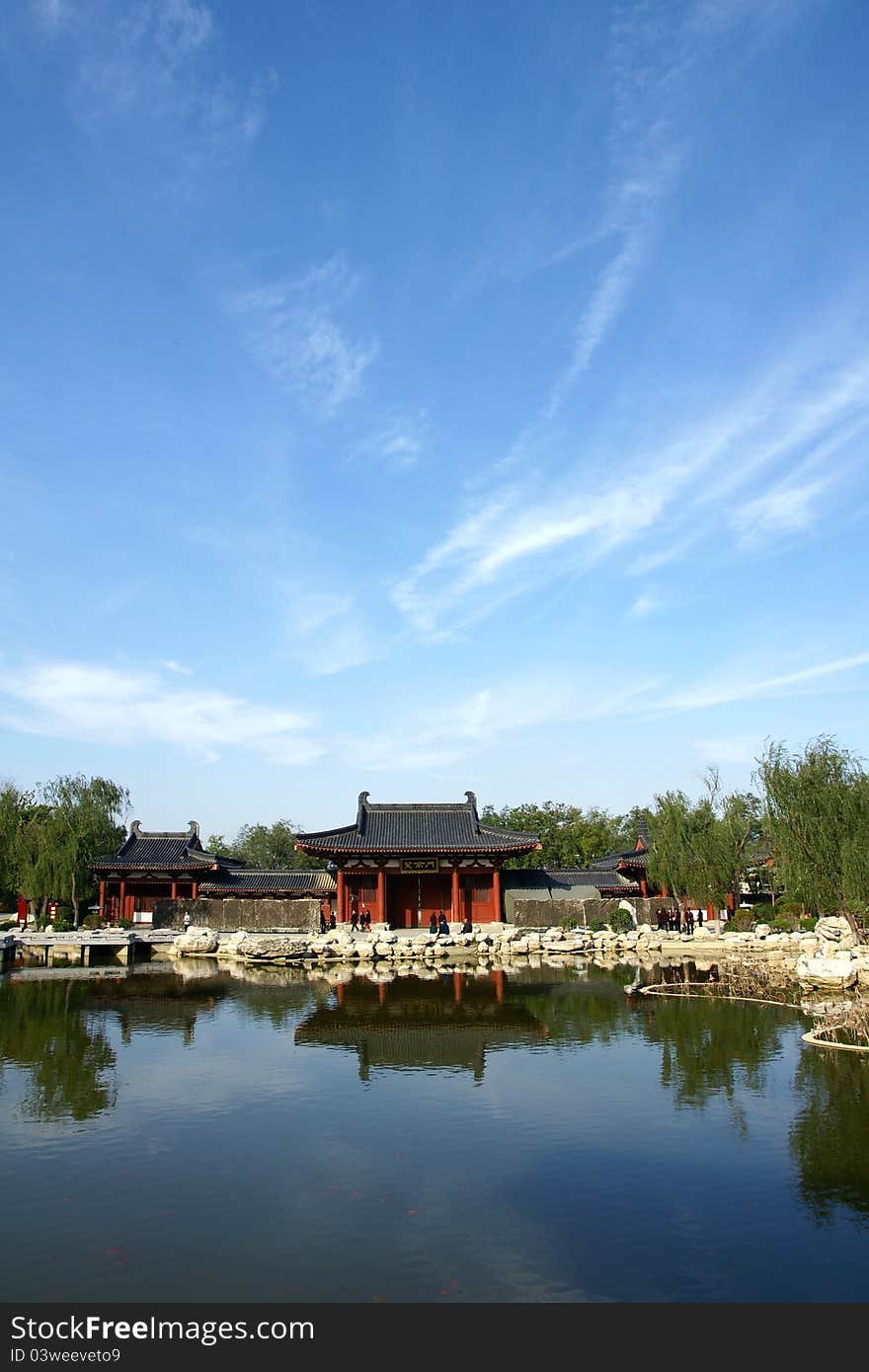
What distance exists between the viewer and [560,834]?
7319 centimetres

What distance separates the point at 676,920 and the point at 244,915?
2145cm

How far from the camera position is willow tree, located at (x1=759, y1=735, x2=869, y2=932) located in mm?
25250

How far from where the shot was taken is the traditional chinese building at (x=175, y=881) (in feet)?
154

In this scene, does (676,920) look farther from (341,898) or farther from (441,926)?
(341,898)

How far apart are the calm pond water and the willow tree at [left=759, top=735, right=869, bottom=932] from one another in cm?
707

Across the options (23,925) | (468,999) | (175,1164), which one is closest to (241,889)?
(23,925)

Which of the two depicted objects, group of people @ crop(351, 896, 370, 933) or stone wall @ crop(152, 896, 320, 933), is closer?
group of people @ crop(351, 896, 370, 933)

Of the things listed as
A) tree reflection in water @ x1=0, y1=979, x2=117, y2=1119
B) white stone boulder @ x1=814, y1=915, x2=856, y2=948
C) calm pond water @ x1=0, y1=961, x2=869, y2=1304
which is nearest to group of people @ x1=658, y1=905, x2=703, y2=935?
white stone boulder @ x1=814, y1=915, x2=856, y2=948

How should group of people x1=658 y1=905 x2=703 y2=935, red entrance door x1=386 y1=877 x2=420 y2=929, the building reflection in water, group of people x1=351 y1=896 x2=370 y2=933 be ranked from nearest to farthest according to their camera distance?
the building reflection in water, group of people x1=658 y1=905 x2=703 y2=935, group of people x1=351 y1=896 x2=370 y2=933, red entrance door x1=386 y1=877 x2=420 y2=929

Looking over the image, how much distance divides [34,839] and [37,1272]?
36.9 metres

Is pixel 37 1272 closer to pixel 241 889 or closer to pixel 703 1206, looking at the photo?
pixel 703 1206

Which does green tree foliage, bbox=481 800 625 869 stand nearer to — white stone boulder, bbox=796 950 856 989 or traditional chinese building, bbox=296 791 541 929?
traditional chinese building, bbox=296 791 541 929

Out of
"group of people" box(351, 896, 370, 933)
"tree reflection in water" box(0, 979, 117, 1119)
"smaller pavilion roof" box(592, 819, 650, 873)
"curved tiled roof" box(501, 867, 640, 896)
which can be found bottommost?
"tree reflection in water" box(0, 979, 117, 1119)

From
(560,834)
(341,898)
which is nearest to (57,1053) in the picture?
(341,898)
